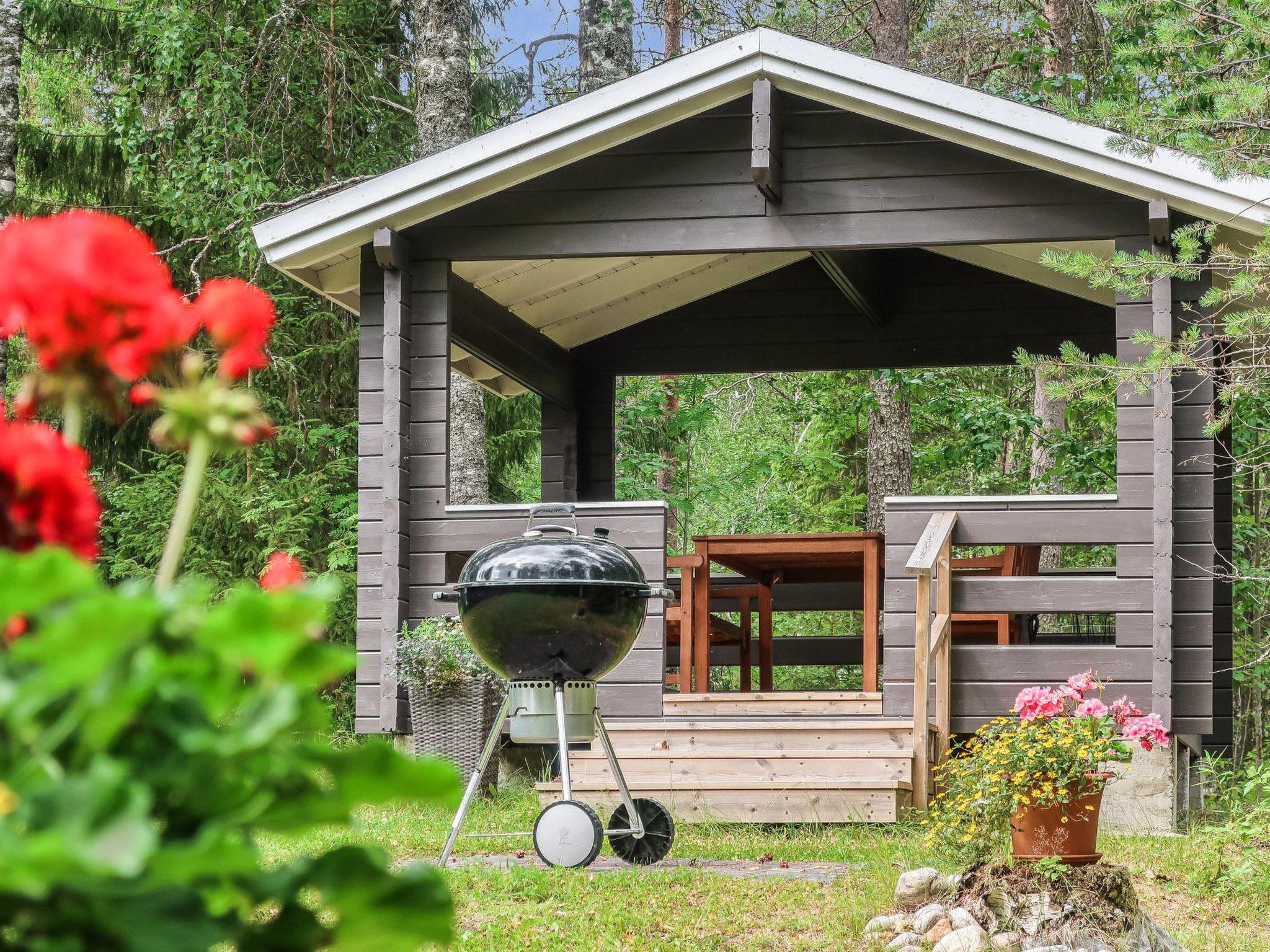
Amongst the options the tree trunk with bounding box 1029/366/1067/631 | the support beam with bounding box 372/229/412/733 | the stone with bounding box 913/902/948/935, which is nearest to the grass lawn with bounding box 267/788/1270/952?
the stone with bounding box 913/902/948/935

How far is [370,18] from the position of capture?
44.7 feet

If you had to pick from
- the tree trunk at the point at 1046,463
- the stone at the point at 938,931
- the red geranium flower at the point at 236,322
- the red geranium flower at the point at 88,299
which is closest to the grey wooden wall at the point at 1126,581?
the stone at the point at 938,931

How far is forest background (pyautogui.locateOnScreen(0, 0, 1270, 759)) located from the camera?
1157 centimetres

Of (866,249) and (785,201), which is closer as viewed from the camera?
(785,201)

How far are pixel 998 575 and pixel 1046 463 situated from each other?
7.50m

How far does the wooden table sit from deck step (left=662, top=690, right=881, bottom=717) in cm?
32

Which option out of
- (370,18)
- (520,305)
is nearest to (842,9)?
(370,18)

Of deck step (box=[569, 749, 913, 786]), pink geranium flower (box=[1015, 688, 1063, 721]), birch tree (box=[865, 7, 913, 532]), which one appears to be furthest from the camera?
birch tree (box=[865, 7, 913, 532])

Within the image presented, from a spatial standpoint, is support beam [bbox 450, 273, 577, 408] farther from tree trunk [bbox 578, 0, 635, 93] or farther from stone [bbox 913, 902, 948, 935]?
stone [bbox 913, 902, 948, 935]

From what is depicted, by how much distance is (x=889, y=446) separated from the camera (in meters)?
13.2

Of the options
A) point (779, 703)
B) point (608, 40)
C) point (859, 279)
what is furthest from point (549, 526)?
point (608, 40)

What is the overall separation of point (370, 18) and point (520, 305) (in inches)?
229

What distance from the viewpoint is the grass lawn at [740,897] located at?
13.8 feet

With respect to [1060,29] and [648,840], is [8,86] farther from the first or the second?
[1060,29]
